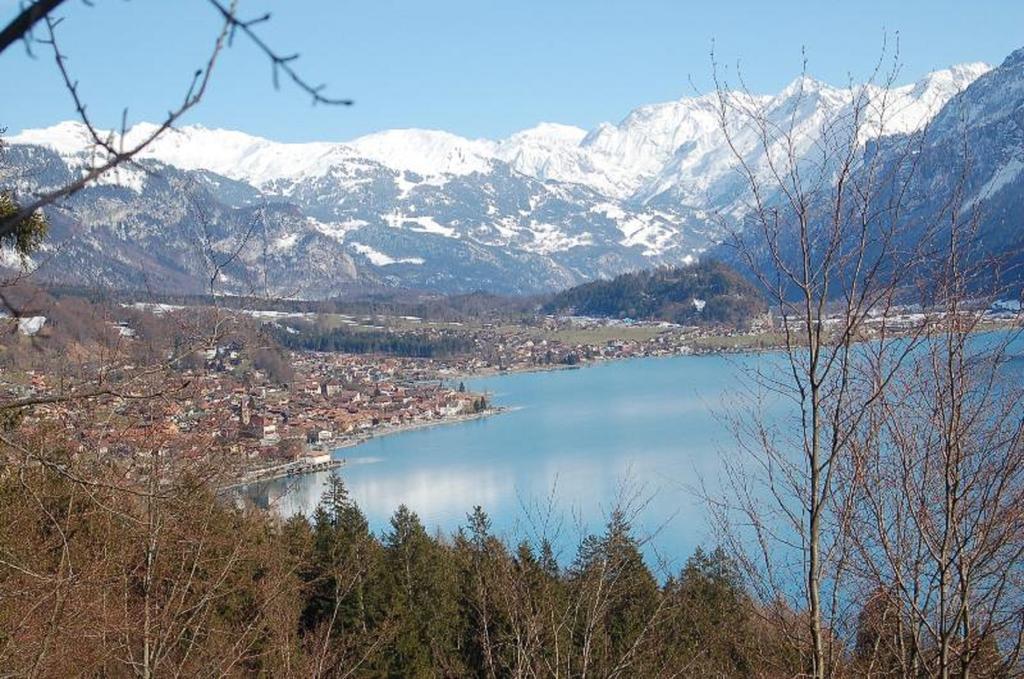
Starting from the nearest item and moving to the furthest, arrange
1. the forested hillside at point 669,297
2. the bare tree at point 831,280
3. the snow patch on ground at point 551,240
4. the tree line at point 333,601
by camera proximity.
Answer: the bare tree at point 831,280 < the tree line at point 333,601 < the forested hillside at point 669,297 < the snow patch on ground at point 551,240

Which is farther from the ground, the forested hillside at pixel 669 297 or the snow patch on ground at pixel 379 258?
the snow patch on ground at pixel 379 258

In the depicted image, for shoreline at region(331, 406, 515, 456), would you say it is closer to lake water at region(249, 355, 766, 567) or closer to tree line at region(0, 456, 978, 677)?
lake water at region(249, 355, 766, 567)

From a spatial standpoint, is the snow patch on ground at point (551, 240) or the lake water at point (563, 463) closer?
the lake water at point (563, 463)

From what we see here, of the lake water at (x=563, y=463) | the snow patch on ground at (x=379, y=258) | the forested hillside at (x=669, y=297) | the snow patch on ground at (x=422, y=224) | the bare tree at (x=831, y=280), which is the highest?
the snow patch on ground at (x=422, y=224)

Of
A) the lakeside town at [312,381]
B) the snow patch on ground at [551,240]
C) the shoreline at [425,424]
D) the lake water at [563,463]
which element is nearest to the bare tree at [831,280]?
the lakeside town at [312,381]

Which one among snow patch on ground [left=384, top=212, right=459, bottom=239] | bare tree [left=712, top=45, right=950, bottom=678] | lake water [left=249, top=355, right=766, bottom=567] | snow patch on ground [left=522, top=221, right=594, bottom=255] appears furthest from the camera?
snow patch on ground [left=384, top=212, right=459, bottom=239]

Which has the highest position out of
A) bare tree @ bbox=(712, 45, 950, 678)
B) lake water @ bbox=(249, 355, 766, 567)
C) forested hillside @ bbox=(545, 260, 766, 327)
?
forested hillside @ bbox=(545, 260, 766, 327)

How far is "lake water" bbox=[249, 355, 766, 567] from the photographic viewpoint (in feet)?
53.5

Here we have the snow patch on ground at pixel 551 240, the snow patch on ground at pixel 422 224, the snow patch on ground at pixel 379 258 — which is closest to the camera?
the snow patch on ground at pixel 379 258

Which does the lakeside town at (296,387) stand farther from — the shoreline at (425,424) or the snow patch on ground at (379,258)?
the snow patch on ground at (379,258)

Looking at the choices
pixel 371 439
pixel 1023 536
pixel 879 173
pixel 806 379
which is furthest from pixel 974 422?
pixel 371 439

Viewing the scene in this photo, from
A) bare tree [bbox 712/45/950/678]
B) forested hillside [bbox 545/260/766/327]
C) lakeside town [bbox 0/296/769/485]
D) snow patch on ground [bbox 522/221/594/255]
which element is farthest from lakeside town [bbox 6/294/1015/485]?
snow patch on ground [bbox 522/221/594/255]

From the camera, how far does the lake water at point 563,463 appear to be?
16.3 meters

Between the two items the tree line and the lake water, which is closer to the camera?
the tree line
